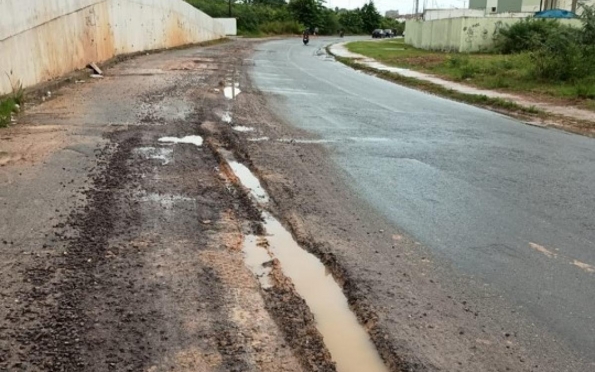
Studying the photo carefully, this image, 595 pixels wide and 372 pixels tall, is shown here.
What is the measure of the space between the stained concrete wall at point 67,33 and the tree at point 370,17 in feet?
240

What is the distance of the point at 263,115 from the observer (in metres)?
11.2

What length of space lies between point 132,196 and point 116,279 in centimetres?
197

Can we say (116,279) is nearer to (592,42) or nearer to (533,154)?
(533,154)

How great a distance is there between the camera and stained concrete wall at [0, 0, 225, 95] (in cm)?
1153

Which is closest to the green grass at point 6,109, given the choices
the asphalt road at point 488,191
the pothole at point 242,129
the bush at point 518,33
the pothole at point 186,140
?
the pothole at point 186,140

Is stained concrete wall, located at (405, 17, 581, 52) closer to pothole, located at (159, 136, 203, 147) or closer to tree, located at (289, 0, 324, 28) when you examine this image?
pothole, located at (159, 136, 203, 147)

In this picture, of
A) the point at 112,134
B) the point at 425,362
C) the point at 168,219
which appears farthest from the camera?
the point at 112,134

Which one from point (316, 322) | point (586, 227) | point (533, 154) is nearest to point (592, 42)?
point (533, 154)

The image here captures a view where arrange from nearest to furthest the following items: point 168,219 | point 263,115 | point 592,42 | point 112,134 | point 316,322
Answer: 1. point 316,322
2. point 168,219
3. point 112,134
4. point 263,115
5. point 592,42

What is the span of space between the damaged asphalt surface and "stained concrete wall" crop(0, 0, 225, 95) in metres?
3.22

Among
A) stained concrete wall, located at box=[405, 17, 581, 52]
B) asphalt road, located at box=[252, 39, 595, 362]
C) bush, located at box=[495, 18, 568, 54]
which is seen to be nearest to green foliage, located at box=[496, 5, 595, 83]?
asphalt road, located at box=[252, 39, 595, 362]

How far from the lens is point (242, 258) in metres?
4.51

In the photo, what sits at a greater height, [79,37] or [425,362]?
[79,37]

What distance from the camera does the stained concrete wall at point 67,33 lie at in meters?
11.5
